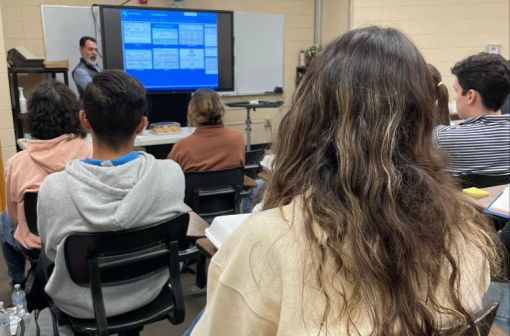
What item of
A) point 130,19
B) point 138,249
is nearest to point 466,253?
point 138,249

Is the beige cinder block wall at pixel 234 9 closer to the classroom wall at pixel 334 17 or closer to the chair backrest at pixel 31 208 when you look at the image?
the classroom wall at pixel 334 17

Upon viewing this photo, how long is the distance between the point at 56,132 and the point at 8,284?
119cm

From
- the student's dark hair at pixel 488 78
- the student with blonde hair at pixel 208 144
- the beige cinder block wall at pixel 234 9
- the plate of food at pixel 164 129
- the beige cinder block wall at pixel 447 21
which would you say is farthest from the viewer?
the beige cinder block wall at pixel 447 21

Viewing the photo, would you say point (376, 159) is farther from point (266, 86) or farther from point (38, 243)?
point (266, 86)

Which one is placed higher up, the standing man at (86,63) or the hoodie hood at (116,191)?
the standing man at (86,63)

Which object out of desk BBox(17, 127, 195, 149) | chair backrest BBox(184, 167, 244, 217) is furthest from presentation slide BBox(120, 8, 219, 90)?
chair backrest BBox(184, 167, 244, 217)

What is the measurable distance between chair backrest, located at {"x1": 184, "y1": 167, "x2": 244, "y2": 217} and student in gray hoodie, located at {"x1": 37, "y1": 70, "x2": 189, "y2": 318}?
2.73ft

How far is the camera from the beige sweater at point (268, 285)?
0.66m

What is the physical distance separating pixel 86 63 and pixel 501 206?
13.8 ft

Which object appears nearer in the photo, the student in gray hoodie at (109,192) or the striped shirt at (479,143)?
the student in gray hoodie at (109,192)

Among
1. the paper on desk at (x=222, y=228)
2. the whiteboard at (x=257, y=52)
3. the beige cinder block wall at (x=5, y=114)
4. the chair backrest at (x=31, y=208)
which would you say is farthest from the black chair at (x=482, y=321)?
the whiteboard at (x=257, y=52)

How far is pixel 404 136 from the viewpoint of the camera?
733 mm

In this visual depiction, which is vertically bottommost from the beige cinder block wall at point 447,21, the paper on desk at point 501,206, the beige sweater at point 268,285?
the paper on desk at point 501,206

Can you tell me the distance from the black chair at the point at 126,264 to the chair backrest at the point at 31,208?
0.63m
